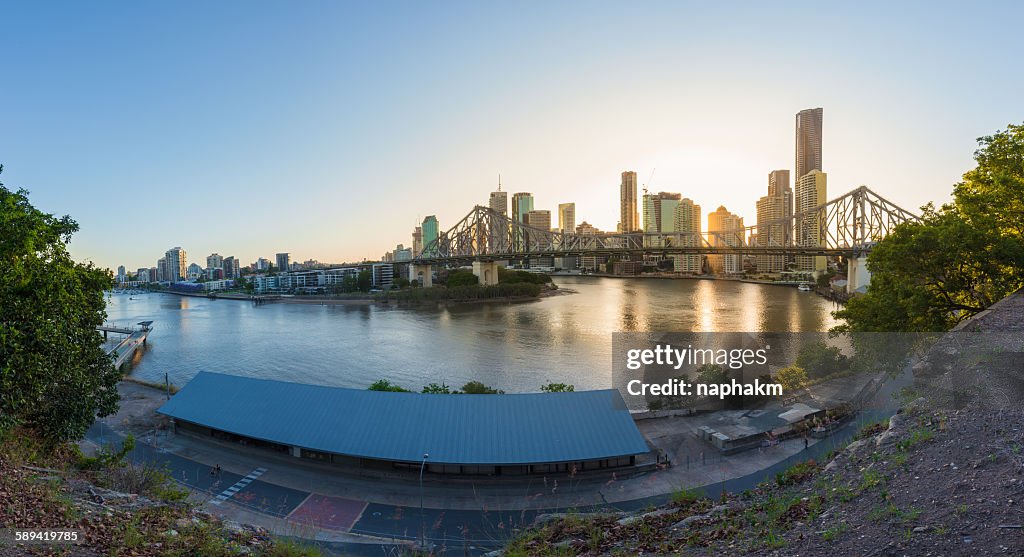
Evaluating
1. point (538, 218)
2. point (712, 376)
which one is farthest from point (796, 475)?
point (538, 218)

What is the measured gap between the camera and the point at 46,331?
3996 millimetres

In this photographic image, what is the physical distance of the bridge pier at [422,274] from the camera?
140 feet

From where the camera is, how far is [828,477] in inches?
109

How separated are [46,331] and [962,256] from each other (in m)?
9.14

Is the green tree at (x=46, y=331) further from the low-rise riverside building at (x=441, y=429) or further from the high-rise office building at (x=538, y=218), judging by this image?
the high-rise office building at (x=538, y=218)

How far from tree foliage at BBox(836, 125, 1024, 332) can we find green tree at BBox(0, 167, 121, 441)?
28.8 ft

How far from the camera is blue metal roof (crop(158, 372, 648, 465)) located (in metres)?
5.79

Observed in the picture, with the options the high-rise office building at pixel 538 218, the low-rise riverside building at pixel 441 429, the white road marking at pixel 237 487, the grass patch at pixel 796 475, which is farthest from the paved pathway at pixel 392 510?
the high-rise office building at pixel 538 218

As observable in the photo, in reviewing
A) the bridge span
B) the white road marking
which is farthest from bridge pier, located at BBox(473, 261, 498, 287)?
the white road marking

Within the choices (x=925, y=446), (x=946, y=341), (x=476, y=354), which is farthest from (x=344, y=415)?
(x=476, y=354)

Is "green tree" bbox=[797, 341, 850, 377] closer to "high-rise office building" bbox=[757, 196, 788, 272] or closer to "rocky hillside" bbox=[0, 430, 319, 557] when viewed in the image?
"rocky hillside" bbox=[0, 430, 319, 557]

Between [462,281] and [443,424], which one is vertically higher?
[462,281]

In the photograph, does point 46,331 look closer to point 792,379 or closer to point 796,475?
point 796,475

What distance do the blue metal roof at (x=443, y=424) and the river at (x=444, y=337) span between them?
4113 millimetres
